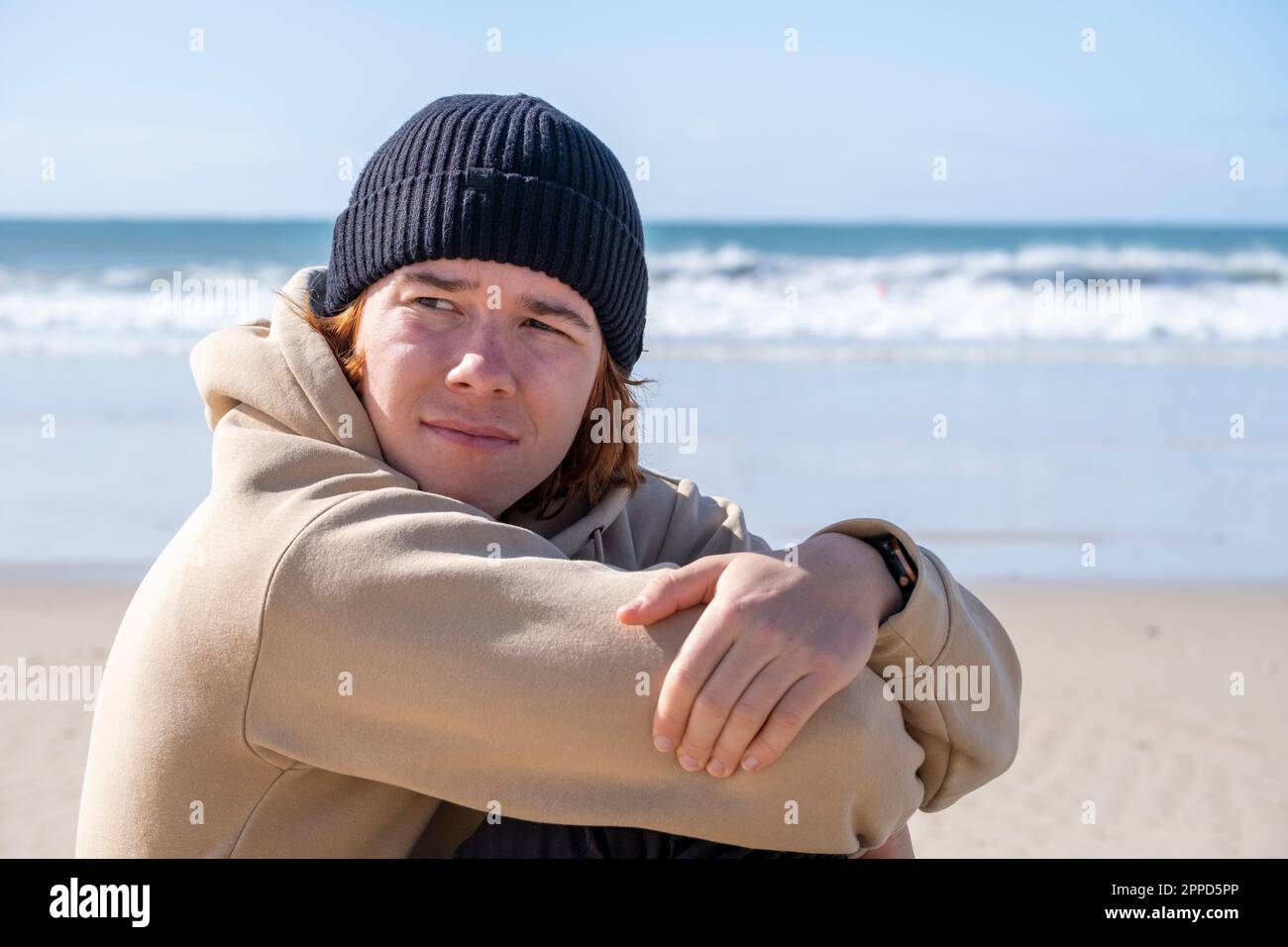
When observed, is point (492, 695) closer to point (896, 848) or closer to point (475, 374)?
point (475, 374)

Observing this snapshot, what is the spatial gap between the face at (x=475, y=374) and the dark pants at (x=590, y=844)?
0.61 m

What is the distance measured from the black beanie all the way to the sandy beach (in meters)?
2.82

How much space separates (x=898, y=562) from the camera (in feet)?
6.96

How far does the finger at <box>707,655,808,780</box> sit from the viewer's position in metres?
1.81

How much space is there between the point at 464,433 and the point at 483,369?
123 millimetres

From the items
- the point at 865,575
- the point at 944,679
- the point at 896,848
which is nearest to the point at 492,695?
the point at 865,575

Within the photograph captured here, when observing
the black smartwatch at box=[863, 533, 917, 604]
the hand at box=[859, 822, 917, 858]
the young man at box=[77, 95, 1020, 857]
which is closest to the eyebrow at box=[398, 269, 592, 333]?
the young man at box=[77, 95, 1020, 857]

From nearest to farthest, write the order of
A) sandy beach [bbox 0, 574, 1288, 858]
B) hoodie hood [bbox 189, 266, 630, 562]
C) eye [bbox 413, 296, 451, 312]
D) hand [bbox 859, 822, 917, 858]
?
hoodie hood [bbox 189, 266, 630, 562]
hand [bbox 859, 822, 917, 858]
eye [bbox 413, 296, 451, 312]
sandy beach [bbox 0, 574, 1288, 858]

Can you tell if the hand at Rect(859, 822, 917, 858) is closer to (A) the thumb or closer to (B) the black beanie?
(A) the thumb

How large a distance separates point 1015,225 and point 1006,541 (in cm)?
2804

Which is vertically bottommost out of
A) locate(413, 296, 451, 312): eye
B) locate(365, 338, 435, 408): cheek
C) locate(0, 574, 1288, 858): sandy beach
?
locate(0, 574, 1288, 858): sandy beach

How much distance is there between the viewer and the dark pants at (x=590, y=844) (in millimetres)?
2066

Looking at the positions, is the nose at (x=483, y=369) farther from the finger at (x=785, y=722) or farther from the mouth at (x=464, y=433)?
the finger at (x=785, y=722)

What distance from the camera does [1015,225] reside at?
33.8 m
